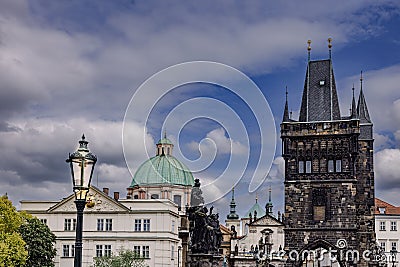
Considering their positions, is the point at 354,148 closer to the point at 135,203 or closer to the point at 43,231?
the point at 135,203

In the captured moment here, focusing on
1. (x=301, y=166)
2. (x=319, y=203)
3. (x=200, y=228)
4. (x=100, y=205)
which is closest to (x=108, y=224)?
(x=100, y=205)

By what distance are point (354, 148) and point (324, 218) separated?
762cm

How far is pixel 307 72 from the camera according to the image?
238ft

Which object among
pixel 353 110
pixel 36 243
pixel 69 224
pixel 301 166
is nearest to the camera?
pixel 36 243

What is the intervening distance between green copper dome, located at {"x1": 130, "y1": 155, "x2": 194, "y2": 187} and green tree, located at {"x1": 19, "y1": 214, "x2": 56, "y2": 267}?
28.9 metres

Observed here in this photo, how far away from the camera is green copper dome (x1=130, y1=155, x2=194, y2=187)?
260 ft

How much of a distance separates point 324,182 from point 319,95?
10.3m

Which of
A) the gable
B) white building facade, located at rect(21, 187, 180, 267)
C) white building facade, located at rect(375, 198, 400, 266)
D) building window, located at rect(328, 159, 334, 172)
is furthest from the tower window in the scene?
white building facade, located at rect(375, 198, 400, 266)

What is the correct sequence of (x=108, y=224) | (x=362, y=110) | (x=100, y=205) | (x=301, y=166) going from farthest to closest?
(x=362, y=110) < (x=301, y=166) < (x=100, y=205) < (x=108, y=224)

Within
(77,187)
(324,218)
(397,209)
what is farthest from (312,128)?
(77,187)

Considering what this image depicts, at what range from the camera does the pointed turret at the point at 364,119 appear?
245 ft

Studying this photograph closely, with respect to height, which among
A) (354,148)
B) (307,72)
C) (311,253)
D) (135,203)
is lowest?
(311,253)

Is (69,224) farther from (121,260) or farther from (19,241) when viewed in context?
(19,241)

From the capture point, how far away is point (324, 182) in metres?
66.2
